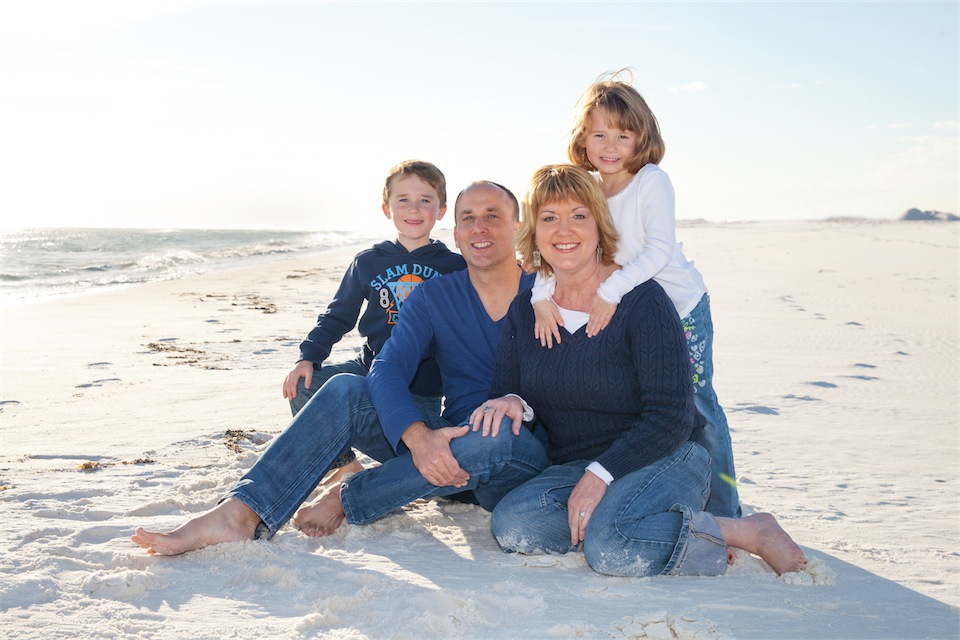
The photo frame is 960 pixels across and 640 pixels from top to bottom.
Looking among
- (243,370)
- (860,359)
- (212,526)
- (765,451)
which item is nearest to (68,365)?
(243,370)

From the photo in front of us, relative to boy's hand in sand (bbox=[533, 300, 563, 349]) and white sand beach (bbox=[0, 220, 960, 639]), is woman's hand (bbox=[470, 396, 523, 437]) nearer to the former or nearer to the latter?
boy's hand in sand (bbox=[533, 300, 563, 349])

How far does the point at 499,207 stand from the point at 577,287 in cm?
55

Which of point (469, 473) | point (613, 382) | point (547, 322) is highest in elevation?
point (547, 322)

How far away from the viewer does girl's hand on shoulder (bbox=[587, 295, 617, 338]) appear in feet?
9.02

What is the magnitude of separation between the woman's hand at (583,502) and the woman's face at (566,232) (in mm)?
744

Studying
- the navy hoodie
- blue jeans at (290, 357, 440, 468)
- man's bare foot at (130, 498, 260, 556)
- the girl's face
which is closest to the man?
man's bare foot at (130, 498, 260, 556)

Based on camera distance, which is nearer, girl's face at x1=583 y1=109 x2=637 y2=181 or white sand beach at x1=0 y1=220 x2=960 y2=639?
white sand beach at x1=0 y1=220 x2=960 y2=639

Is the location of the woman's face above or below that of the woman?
above

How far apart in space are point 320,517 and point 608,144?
6.15ft

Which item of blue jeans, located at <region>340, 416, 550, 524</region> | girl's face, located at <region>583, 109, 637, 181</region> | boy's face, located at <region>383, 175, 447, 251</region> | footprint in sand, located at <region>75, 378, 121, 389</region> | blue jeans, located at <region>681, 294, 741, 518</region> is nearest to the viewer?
blue jeans, located at <region>340, 416, 550, 524</region>

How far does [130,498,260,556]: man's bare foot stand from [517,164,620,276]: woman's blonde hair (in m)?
1.39

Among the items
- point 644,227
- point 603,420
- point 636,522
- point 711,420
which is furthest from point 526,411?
point 644,227

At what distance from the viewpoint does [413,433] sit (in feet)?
9.47

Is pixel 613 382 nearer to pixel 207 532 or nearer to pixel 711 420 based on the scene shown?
pixel 711 420
